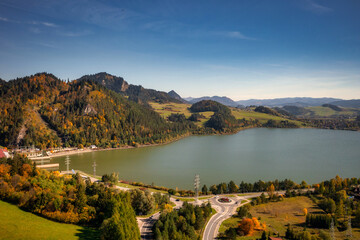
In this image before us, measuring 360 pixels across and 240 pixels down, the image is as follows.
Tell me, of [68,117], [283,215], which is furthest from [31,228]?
[68,117]

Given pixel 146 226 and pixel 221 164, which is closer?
pixel 146 226

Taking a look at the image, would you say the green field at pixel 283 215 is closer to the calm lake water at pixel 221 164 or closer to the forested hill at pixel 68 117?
the calm lake water at pixel 221 164

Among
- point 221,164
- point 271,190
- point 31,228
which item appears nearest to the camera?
point 31,228

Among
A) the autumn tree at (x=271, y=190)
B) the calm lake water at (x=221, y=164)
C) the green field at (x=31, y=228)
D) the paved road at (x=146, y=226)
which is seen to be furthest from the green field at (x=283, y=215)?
the green field at (x=31, y=228)

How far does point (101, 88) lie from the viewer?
4791 inches

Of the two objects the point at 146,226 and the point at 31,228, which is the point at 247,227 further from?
the point at 31,228

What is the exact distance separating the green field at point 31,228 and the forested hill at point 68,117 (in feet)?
204

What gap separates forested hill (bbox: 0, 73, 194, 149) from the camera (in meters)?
83.1

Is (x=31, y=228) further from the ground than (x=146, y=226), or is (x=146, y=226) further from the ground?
(x=31, y=228)

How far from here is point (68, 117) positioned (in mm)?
96938

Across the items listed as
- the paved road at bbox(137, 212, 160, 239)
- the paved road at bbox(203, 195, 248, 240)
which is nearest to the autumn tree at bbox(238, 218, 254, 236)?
the paved road at bbox(203, 195, 248, 240)

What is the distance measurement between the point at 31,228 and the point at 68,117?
82912mm

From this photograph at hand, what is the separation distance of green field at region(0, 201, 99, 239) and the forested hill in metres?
62.3

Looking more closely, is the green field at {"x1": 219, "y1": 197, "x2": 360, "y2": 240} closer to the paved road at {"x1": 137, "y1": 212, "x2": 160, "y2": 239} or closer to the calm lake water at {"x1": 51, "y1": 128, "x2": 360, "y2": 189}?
the paved road at {"x1": 137, "y1": 212, "x2": 160, "y2": 239}
